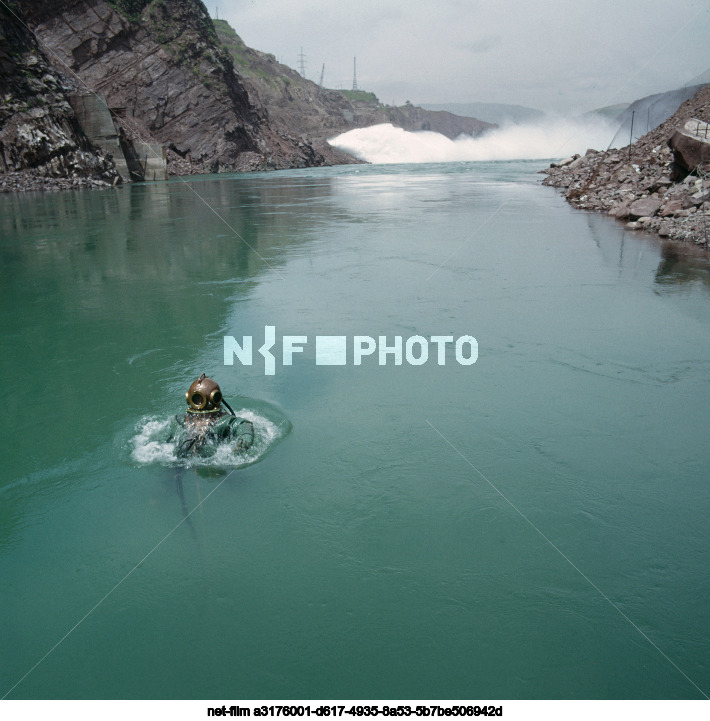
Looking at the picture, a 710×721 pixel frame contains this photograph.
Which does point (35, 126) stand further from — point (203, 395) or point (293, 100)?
point (293, 100)

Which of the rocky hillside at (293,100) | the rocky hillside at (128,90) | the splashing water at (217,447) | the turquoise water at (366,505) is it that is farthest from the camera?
the rocky hillside at (293,100)

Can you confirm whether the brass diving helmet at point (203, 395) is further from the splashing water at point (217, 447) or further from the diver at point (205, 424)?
the splashing water at point (217, 447)

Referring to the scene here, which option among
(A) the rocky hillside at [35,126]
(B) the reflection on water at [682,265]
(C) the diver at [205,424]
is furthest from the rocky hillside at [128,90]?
(C) the diver at [205,424]

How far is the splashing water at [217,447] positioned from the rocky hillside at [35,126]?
36.4m

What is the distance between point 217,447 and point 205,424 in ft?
0.82

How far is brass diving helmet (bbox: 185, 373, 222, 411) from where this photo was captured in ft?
17.6

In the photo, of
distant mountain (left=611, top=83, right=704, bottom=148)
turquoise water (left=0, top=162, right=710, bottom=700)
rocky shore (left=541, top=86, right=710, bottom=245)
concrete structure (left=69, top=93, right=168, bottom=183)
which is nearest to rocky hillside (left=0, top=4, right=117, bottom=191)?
concrete structure (left=69, top=93, right=168, bottom=183)

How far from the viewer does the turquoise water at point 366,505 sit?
3496 millimetres

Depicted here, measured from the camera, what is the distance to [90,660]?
353 centimetres

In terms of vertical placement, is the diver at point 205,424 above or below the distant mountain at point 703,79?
below

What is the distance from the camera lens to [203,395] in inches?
211

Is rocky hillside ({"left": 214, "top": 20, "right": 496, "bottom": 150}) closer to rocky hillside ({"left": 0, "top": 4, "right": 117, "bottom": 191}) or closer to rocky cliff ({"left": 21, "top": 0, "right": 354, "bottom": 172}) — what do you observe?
rocky cliff ({"left": 21, "top": 0, "right": 354, "bottom": 172})

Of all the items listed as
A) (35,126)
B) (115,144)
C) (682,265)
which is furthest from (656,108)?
(115,144)
